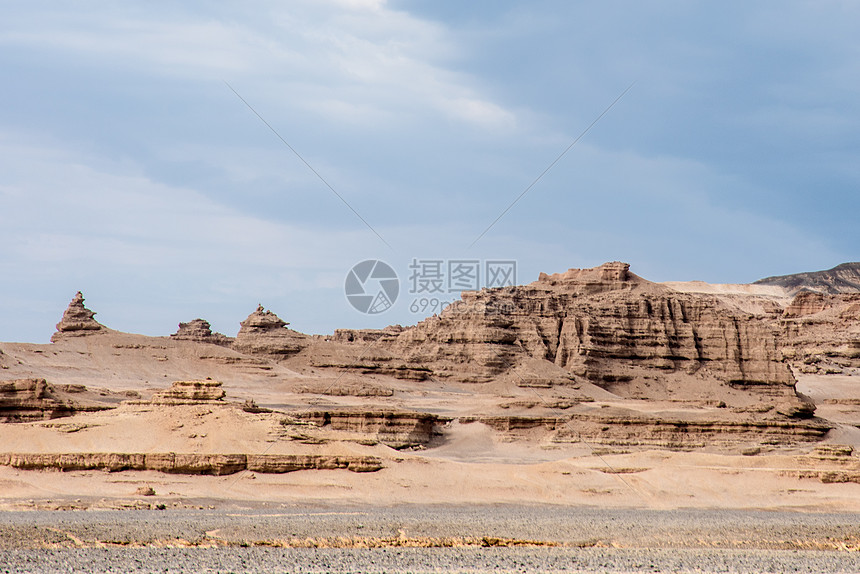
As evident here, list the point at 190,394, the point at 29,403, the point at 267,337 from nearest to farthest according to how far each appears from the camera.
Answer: the point at 190,394 < the point at 29,403 < the point at 267,337

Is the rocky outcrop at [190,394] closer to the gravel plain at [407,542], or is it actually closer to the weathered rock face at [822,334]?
the gravel plain at [407,542]

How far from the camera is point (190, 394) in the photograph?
28.9 meters

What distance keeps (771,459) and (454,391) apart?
51706 millimetres

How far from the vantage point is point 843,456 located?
34.8m

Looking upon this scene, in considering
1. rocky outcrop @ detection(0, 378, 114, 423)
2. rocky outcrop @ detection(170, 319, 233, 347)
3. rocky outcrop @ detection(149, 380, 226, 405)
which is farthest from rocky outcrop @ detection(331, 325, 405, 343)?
rocky outcrop @ detection(149, 380, 226, 405)

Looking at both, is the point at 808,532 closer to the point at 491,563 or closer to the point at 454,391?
the point at 491,563

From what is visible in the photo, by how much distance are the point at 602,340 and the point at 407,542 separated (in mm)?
83997

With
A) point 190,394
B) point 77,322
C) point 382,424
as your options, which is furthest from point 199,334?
point 190,394

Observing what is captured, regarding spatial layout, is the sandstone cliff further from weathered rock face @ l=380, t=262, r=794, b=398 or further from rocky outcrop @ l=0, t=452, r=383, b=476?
rocky outcrop @ l=0, t=452, r=383, b=476

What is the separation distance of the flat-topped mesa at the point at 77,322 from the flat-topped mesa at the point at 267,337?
617 inches

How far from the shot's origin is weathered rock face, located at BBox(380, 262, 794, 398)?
9450 cm

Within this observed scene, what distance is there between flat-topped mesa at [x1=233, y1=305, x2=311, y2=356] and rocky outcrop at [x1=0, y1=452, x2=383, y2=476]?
219ft

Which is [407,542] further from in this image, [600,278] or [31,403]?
[600,278]

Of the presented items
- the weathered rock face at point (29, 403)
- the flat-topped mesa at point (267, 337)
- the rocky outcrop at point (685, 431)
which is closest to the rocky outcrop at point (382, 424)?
the rocky outcrop at point (685, 431)
